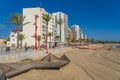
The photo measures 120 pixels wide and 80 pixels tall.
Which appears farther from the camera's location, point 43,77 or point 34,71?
point 34,71

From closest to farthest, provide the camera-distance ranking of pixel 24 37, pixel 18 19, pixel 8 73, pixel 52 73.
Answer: pixel 8 73 < pixel 52 73 < pixel 18 19 < pixel 24 37

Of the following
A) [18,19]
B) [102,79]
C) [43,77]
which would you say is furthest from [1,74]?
[18,19]

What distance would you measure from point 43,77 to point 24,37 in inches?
3681

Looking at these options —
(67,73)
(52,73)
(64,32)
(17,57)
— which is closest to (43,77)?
(52,73)

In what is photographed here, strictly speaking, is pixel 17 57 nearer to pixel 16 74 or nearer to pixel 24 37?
pixel 16 74

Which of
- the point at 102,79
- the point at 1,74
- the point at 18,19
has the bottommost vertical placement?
the point at 102,79

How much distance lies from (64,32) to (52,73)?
474ft

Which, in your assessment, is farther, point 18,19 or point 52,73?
point 18,19

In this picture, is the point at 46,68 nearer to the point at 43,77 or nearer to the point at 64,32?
the point at 43,77

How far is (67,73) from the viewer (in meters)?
16.0

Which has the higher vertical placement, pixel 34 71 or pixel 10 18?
pixel 10 18

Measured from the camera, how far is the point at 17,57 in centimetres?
2655

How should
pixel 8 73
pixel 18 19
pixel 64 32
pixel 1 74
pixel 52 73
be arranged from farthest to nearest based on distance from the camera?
pixel 64 32
pixel 18 19
pixel 52 73
pixel 8 73
pixel 1 74

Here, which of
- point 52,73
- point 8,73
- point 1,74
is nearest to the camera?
point 1,74
